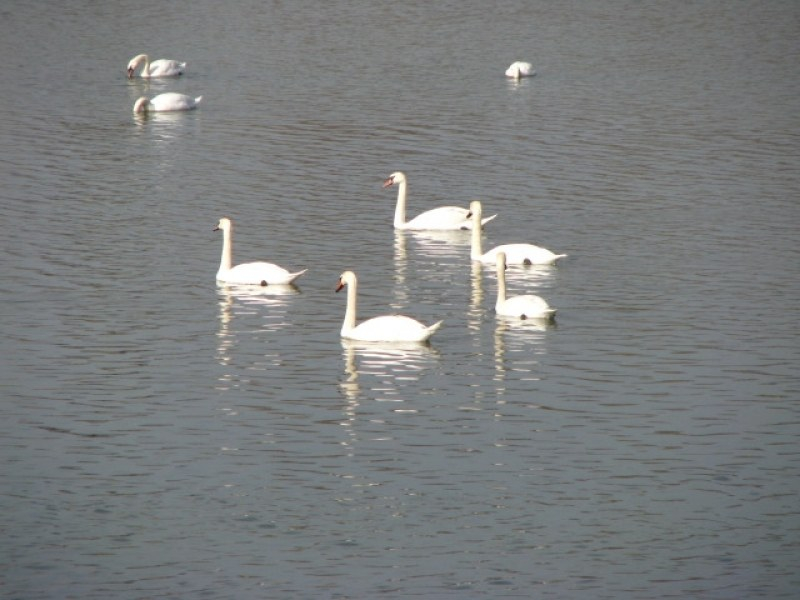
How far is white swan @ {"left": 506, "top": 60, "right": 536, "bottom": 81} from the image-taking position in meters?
45.9

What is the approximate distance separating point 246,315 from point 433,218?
21.7 ft

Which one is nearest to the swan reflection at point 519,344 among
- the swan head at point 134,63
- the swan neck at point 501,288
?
the swan neck at point 501,288

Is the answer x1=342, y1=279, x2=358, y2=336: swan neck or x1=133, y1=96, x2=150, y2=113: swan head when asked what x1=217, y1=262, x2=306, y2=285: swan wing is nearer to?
x1=342, y1=279, x2=358, y2=336: swan neck

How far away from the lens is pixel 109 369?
21.6m

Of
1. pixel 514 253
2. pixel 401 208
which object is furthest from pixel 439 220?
pixel 514 253

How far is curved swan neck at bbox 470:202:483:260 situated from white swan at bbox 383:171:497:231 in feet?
6.21

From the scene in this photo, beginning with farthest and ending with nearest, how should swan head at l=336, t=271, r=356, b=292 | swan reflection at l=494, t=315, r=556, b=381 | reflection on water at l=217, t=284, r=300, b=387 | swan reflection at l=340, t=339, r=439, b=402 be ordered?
swan head at l=336, t=271, r=356, b=292
reflection on water at l=217, t=284, r=300, b=387
swan reflection at l=494, t=315, r=556, b=381
swan reflection at l=340, t=339, r=439, b=402

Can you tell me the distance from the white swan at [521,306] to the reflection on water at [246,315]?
9.53 ft

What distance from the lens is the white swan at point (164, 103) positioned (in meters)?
41.2

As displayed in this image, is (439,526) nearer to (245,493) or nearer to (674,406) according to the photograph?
(245,493)

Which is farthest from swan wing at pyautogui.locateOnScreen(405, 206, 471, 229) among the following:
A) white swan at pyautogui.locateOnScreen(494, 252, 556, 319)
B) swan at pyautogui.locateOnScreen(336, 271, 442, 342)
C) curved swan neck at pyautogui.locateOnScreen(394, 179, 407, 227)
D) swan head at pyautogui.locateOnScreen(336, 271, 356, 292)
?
swan at pyautogui.locateOnScreen(336, 271, 442, 342)

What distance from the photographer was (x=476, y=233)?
90.5 ft

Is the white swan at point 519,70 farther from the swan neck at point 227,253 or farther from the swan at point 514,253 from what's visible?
the swan neck at point 227,253

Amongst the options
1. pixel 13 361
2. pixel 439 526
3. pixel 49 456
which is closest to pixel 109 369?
pixel 13 361
